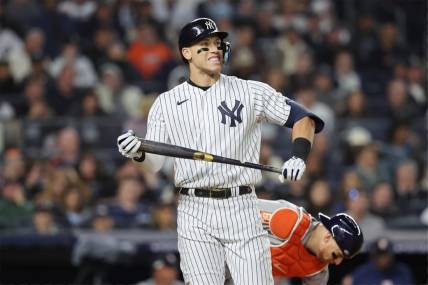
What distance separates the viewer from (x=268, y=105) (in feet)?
20.4

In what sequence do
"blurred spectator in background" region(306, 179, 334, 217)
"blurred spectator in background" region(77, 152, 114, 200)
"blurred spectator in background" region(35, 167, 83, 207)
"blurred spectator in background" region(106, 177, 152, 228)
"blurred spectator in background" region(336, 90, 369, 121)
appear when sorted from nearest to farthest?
"blurred spectator in background" region(306, 179, 334, 217) < "blurred spectator in background" region(106, 177, 152, 228) < "blurred spectator in background" region(35, 167, 83, 207) < "blurred spectator in background" region(77, 152, 114, 200) < "blurred spectator in background" region(336, 90, 369, 121)

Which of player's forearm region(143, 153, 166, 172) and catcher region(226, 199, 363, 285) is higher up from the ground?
player's forearm region(143, 153, 166, 172)

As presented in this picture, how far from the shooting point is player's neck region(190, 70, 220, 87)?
244 inches

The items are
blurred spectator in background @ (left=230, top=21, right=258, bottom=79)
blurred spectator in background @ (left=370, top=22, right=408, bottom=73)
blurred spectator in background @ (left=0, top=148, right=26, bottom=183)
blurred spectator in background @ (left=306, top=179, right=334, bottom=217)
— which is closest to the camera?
blurred spectator in background @ (left=306, top=179, right=334, bottom=217)

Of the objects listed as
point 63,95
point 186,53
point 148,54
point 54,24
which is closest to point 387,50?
point 148,54

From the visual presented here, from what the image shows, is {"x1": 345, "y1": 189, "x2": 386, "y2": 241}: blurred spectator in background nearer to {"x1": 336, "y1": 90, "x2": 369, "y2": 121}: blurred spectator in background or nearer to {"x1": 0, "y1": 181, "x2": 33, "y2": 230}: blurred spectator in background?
{"x1": 336, "y1": 90, "x2": 369, "y2": 121}: blurred spectator in background

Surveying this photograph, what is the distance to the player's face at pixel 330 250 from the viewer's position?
633cm

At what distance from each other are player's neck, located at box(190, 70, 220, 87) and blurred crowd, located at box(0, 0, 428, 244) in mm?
2720

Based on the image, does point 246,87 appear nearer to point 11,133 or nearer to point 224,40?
point 224,40

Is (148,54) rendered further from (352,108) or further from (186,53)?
(186,53)

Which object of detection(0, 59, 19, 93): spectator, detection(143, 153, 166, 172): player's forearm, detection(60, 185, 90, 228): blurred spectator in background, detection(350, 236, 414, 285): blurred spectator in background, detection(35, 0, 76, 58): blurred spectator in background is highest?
detection(35, 0, 76, 58): blurred spectator in background

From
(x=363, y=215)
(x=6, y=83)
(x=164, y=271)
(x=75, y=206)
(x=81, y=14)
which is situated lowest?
(x=164, y=271)

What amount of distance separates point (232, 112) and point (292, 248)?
3.05ft

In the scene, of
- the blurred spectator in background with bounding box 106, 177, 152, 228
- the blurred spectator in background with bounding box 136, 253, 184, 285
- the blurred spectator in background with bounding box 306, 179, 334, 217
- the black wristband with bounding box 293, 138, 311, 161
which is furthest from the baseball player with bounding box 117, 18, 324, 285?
the blurred spectator in background with bounding box 106, 177, 152, 228
